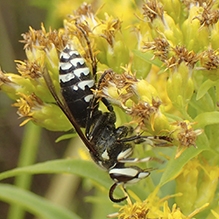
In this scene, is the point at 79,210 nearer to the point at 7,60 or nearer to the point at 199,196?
the point at 7,60

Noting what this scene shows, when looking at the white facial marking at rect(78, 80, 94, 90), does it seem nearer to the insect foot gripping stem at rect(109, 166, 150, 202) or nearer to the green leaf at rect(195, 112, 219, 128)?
the insect foot gripping stem at rect(109, 166, 150, 202)

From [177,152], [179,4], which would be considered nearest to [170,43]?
[179,4]

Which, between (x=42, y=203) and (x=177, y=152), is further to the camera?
(x=42, y=203)

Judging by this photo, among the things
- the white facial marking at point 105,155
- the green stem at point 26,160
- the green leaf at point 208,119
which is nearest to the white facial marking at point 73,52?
the white facial marking at point 105,155

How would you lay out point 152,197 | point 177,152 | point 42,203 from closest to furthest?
point 177,152 < point 152,197 < point 42,203

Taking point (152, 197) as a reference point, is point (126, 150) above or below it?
above

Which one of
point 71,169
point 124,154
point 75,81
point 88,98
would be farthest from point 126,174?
point 75,81

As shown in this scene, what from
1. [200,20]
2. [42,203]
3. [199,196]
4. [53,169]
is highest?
[200,20]

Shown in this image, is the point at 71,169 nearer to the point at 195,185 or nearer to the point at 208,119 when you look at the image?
the point at 195,185
